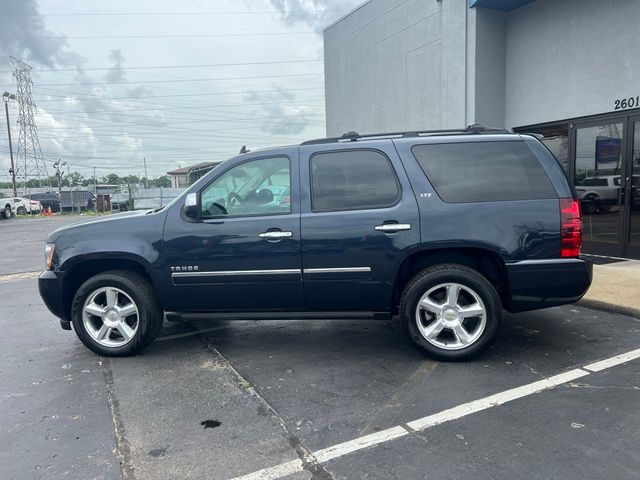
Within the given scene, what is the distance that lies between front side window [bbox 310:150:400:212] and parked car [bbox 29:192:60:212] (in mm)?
42283

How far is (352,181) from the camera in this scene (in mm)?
4473

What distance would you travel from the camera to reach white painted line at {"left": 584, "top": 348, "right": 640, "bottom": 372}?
4.17 meters

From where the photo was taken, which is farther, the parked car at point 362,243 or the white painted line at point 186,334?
the white painted line at point 186,334

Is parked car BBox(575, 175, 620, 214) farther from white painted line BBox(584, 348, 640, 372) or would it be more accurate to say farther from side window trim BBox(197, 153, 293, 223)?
side window trim BBox(197, 153, 293, 223)

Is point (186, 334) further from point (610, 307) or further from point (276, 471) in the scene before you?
point (610, 307)

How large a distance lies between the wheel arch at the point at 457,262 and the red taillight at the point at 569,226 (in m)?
0.54

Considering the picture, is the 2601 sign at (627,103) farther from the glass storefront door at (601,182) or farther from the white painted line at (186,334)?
the white painted line at (186,334)

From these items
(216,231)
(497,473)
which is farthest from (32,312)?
(497,473)

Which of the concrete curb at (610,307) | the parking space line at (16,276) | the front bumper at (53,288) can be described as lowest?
the parking space line at (16,276)

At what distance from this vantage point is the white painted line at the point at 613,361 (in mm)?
4169

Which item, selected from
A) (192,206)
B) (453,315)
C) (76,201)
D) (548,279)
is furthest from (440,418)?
(76,201)

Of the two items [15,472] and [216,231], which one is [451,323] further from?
[15,472]

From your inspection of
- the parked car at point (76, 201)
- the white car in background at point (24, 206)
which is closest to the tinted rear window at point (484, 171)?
the white car in background at point (24, 206)

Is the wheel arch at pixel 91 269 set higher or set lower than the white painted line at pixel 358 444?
higher
